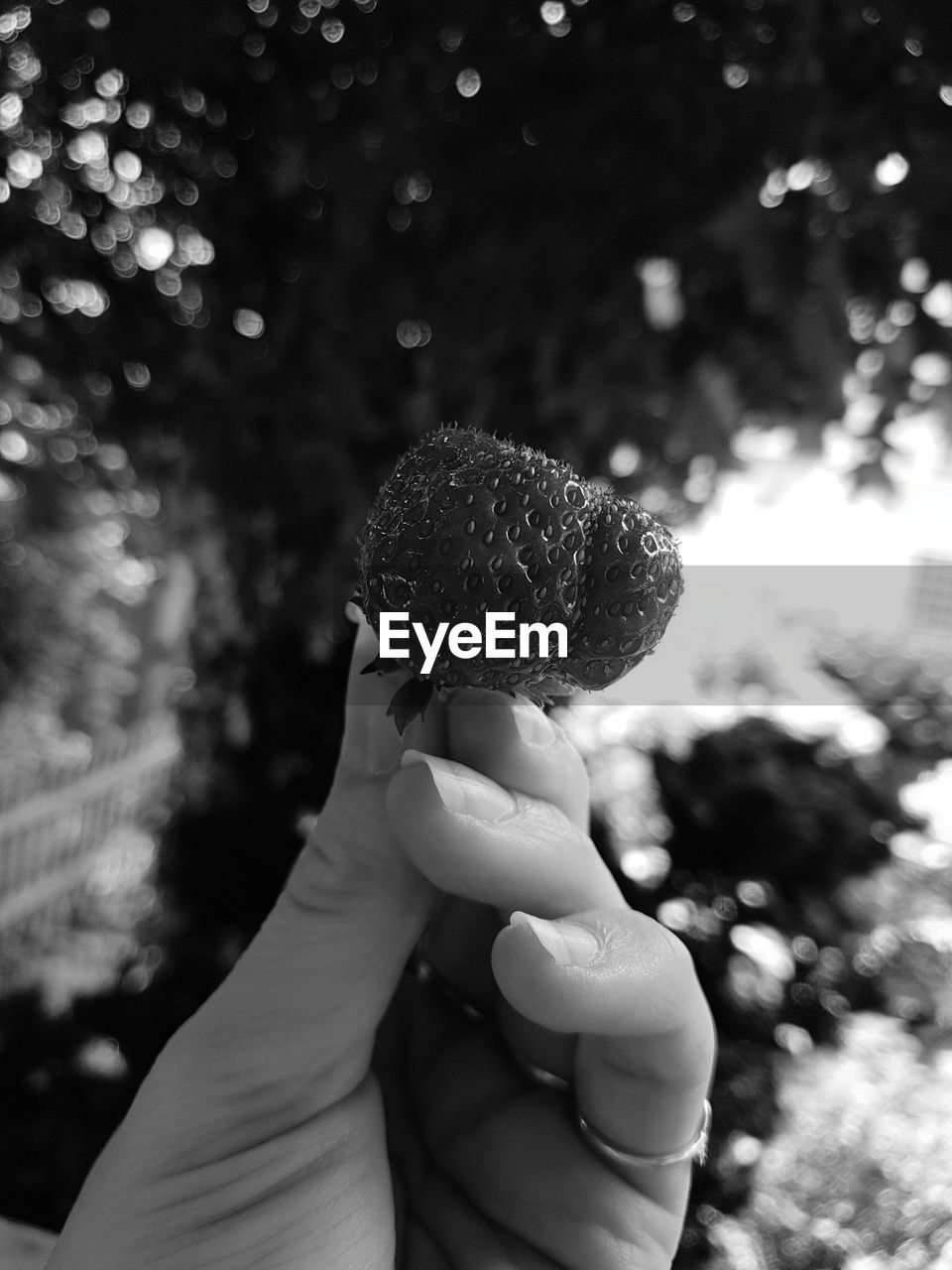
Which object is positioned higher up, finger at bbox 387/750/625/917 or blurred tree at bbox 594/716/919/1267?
finger at bbox 387/750/625/917

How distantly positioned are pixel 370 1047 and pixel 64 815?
9.68 ft

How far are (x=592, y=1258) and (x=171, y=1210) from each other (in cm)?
28

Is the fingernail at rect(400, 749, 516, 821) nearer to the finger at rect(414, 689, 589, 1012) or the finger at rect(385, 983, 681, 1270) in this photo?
the finger at rect(414, 689, 589, 1012)

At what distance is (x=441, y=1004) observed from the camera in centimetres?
75

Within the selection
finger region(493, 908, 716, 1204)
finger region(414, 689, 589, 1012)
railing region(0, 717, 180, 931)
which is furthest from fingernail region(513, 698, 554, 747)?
railing region(0, 717, 180, 931)

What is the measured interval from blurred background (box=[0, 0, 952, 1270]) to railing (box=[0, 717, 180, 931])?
121 centimetres

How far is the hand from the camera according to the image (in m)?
0.47

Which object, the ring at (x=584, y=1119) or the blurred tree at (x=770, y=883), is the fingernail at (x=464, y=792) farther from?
the blurred tree at (x=770, y=883)

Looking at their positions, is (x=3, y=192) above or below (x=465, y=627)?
above

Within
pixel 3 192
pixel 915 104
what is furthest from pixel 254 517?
pixel 915 104

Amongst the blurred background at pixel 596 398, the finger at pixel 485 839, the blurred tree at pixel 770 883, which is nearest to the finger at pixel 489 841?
the finger at pixel 485 839

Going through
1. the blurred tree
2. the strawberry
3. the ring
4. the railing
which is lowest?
the railing

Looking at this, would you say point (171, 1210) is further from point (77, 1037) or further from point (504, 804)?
point (77, 1037)

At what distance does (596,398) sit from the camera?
1321 mm
